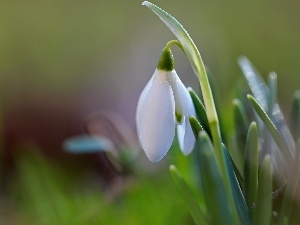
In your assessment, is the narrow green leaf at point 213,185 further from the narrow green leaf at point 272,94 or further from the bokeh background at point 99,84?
the bokeh background at point 99,84

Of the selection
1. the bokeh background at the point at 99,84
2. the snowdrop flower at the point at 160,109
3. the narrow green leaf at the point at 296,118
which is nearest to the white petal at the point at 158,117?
the snowdrop flower at the point at 160,109

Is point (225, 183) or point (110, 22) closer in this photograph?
point (225, 183)

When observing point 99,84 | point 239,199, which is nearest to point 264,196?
point 239,199

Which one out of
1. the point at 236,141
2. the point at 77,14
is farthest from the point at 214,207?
the point at 77,14

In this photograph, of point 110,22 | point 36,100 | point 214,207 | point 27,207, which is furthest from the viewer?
point 110,22

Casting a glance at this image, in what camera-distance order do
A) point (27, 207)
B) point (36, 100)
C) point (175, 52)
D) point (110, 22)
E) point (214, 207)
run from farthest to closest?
point (110, 22), point (175, 52), point (36, 100), point (27, 207), point (214, 207)

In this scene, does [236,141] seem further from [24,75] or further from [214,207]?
[24,75]
